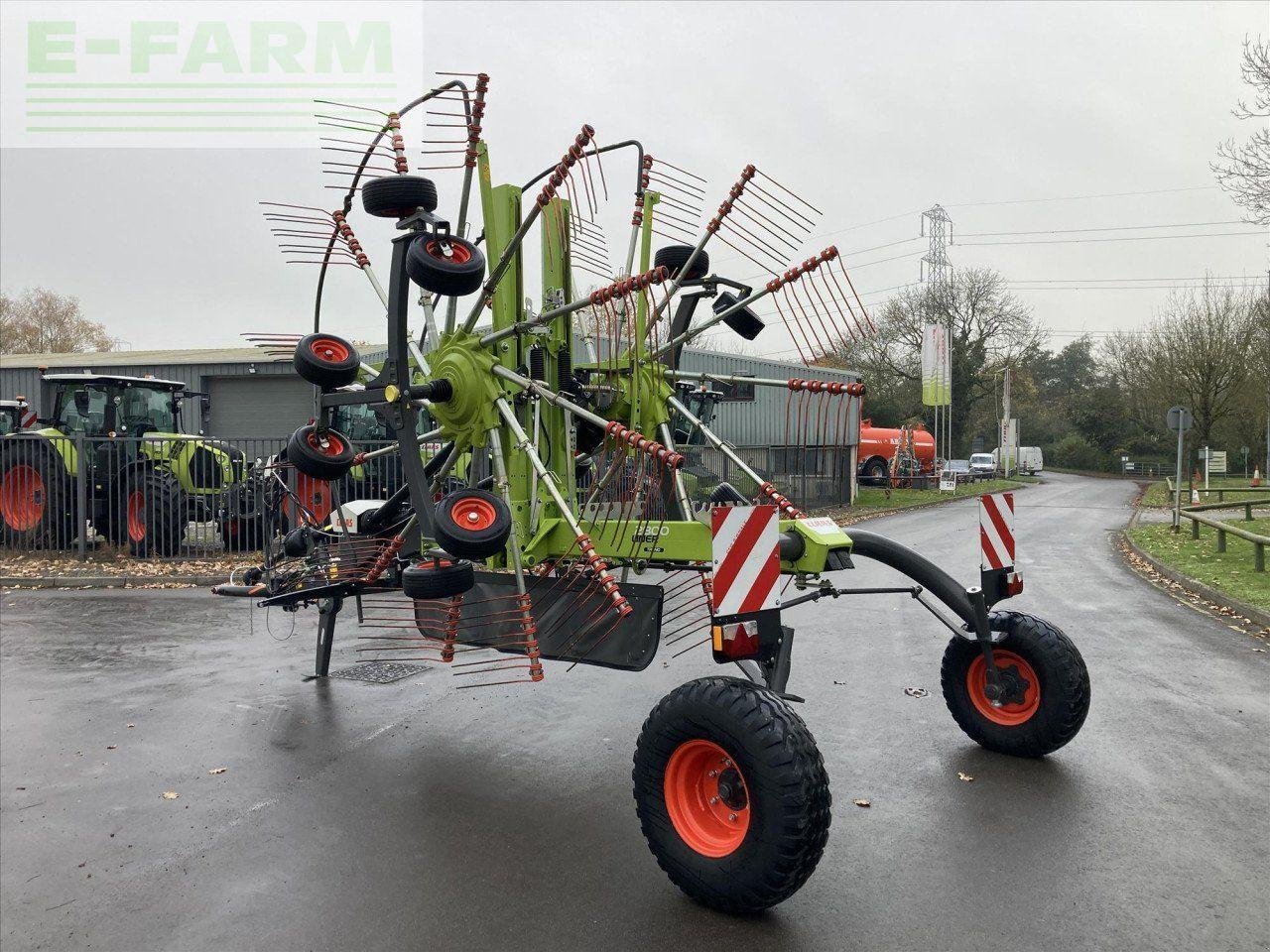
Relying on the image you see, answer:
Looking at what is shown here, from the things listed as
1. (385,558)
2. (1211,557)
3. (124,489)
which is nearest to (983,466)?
(1211,557)

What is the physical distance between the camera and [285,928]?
10.9 feet

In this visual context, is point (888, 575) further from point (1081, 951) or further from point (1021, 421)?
point (1021, 421)

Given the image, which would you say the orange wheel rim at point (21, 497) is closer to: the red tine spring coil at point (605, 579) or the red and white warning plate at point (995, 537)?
the red tine spring coil at point (605, 579)

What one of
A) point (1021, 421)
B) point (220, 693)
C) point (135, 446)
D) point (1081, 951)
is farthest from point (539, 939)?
point (1021, 421)

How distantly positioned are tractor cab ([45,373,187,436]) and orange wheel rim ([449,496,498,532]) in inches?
509

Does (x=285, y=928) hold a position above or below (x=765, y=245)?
below

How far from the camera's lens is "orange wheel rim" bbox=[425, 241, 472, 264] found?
3996 millimetres

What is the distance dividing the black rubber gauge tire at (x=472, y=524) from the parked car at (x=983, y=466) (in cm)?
4672

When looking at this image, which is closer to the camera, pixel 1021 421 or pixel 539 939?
pixel 539 939

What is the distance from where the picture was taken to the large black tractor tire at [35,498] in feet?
44.1

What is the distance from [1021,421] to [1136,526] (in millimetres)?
49188

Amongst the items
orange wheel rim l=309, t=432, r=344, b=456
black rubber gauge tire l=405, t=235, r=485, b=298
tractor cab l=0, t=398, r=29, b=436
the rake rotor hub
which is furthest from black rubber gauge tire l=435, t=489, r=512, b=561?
tractor cab l=0, t=398, r=29, b=436

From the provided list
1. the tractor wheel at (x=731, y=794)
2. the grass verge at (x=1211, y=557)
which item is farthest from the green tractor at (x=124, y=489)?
the grass verge at (x=1211, y=557)

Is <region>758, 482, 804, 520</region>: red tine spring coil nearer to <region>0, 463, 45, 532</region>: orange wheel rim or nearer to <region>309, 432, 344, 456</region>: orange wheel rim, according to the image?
<region>309, 432, 344, 456</region>: orange wheel rim
